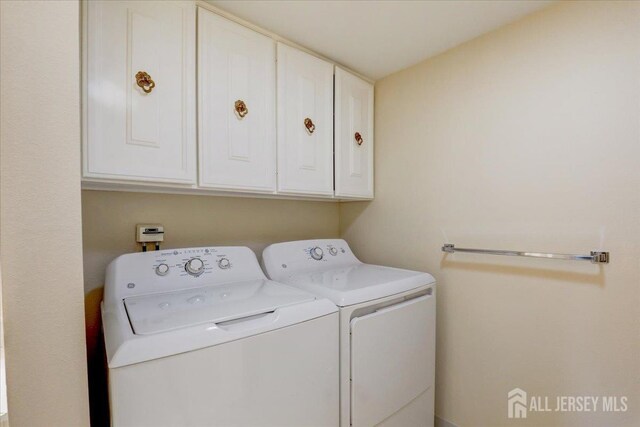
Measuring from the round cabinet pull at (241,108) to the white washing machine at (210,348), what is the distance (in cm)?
70

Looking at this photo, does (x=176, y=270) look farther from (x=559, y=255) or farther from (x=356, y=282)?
(x=559, y=255)

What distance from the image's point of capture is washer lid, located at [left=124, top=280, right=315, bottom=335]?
0.87 m

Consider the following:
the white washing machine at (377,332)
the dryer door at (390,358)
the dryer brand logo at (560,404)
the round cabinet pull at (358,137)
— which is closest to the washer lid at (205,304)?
the white washing machine at (377,332)

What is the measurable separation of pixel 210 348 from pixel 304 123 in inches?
47.5

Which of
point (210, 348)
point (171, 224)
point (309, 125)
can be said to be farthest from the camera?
point (309, 125)

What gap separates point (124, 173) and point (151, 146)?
14cm

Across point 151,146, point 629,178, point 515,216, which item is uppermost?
point 151,146

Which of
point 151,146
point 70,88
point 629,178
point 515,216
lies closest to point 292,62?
point 151,146

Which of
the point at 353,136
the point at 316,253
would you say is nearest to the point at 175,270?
the point at 316,253

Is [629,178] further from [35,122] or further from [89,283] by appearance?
[89,283]

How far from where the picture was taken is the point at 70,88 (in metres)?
0.68

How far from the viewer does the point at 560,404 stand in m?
1.29

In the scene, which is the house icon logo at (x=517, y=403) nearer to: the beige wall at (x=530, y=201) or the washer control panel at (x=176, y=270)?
the beige wall at (x=530, y=201)

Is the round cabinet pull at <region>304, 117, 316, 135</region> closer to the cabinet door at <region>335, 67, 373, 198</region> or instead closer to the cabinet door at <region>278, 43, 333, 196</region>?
the cabinet door at <region>278, 43, 333, 196</region>
